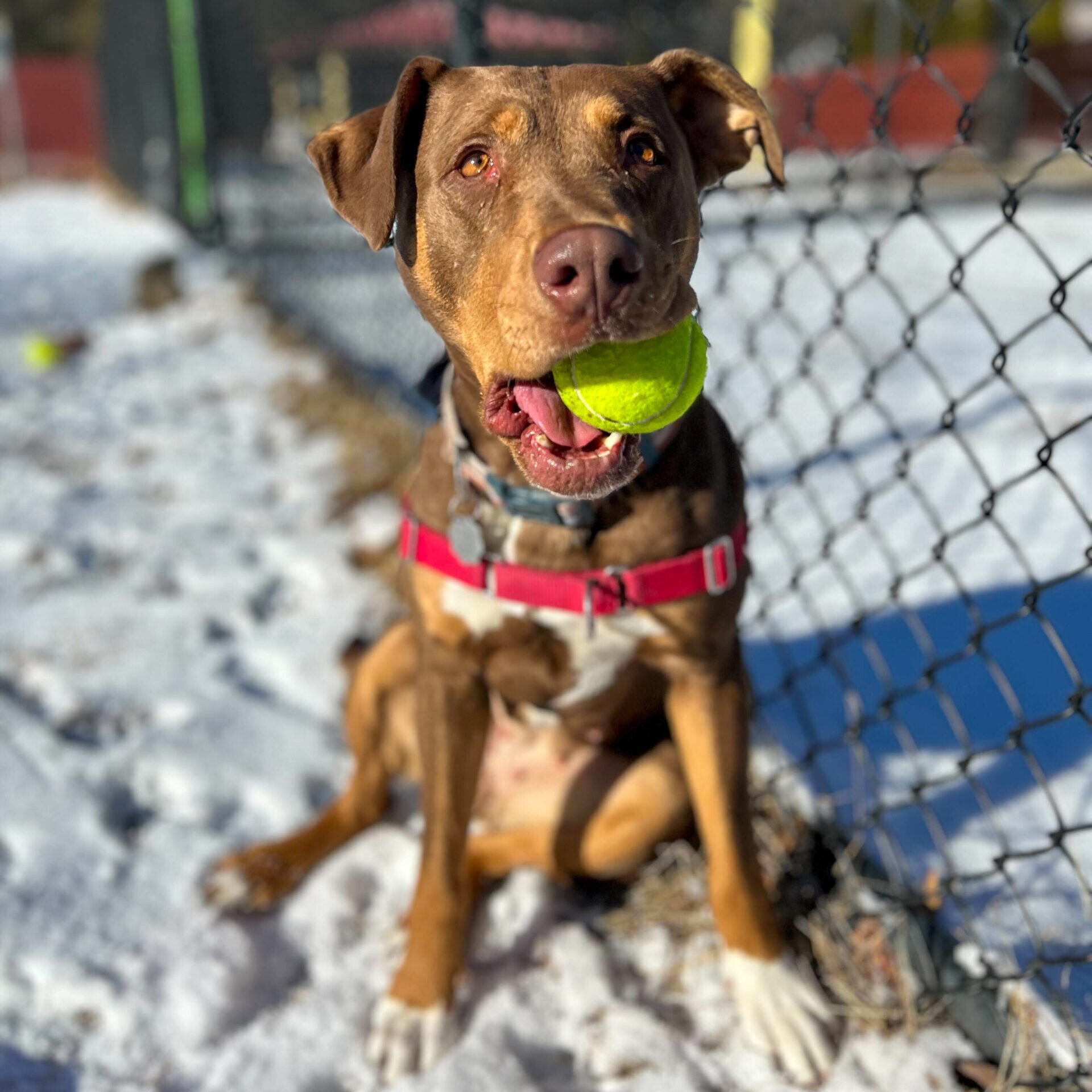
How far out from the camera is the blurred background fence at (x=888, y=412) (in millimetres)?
1942

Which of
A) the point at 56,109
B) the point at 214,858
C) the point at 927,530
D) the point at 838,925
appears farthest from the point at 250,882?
the point at 56,109

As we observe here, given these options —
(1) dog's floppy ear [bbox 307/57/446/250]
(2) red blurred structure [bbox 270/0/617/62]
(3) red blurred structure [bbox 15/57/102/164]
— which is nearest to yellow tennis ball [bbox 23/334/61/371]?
(2) red blurred structure [bbox 270/0/617/62]

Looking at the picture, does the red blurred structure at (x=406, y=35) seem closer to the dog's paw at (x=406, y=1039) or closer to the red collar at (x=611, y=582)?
the red collar at (x=611, y=582)

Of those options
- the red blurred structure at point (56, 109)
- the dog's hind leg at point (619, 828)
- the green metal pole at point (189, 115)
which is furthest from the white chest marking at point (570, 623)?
the red blurred structure at point (56, 109)

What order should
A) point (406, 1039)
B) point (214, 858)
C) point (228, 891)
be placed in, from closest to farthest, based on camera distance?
point (406, 1039) < point (228, 891) < point (214, 858)

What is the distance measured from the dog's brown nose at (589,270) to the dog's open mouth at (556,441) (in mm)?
176

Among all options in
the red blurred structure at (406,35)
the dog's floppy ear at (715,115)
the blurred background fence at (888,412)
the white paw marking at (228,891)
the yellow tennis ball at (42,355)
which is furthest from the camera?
the red blurred structure at (406,35)

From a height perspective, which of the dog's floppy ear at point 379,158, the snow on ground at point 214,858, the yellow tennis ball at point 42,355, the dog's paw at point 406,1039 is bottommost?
the yellow tennis ball at point 42,355

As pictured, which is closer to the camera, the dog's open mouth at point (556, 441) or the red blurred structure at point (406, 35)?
the dog's open mouth at point (556, 441)

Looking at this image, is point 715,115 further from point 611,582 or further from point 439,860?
point 439,860

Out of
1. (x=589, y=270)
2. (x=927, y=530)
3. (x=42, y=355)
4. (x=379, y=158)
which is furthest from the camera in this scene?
(x=42, y=355)

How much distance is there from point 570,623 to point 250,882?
1064mm

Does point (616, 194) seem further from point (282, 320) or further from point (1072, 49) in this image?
point (1072, 49)

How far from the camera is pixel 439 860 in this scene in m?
2.10
